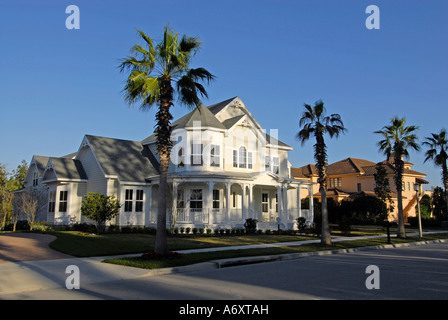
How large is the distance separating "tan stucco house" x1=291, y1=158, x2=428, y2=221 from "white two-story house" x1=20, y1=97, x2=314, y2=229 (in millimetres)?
22291

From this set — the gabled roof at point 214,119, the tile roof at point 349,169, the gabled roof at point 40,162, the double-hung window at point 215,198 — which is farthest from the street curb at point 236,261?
the tile roof at point 349,169

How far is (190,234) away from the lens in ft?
78.4

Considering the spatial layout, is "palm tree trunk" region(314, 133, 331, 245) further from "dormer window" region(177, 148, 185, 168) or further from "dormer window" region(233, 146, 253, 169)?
"dormer window" region(177, 148, 185, 168)

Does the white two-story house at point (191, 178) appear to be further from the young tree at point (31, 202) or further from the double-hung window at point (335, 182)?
the double-hung window at point (335, 182)

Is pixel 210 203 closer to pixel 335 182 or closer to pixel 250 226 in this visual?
pixel 250 226

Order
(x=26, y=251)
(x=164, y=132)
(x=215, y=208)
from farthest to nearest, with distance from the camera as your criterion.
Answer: (x=215, y=208)
(x=26, y=251)
(x=164, y=132)

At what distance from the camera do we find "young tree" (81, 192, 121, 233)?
2314 cm

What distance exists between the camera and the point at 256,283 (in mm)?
9055

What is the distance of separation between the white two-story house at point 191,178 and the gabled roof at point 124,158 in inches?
2.8

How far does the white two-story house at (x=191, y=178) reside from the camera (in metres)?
25.9

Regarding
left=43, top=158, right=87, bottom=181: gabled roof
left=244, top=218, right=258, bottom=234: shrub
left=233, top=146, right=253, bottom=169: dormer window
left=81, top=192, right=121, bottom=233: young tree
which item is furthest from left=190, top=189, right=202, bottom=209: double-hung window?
left=43, top=158, right=87, bottom=181: gabled roof

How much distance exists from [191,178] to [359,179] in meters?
35.8

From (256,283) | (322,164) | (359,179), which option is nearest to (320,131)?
(322,164)

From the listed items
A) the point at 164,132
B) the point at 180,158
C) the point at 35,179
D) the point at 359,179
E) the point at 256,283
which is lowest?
the point at 256,283
